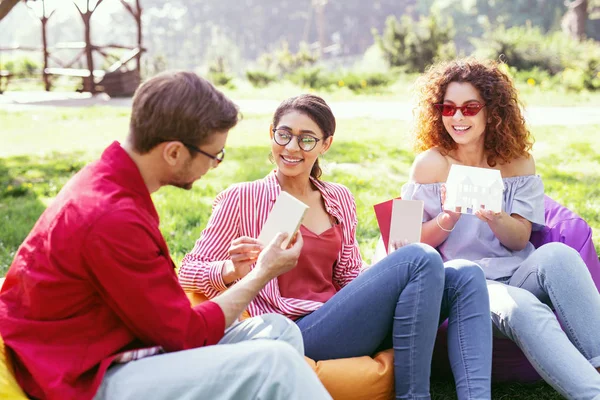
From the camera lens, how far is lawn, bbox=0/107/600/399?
5480mm

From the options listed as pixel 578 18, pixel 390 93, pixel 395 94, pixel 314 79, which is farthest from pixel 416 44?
pixel 578 18

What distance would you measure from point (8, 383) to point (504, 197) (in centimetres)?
245

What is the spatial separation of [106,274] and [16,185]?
5.56m

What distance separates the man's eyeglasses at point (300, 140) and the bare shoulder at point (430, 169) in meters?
0.78

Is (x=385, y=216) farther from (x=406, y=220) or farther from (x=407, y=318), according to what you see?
(x=407, y=318)

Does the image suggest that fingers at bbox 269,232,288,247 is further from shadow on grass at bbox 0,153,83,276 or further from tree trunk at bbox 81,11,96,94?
tree trunk at bbox 81,11,96,94

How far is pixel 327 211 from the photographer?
3.13 metres

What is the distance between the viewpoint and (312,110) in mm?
2986

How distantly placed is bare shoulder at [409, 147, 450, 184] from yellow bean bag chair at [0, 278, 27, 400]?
2140 mm

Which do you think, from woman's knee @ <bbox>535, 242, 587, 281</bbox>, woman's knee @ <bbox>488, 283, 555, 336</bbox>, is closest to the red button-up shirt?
woman's knee @ <bbox>488, 283, 555, 336</bbox>

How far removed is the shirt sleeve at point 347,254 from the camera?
316cm

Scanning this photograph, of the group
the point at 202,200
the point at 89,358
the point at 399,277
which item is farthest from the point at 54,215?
the point at 202,200

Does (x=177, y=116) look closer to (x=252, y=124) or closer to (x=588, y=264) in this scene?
(x=588, y=264)

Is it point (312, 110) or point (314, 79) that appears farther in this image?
point (314, 79)
